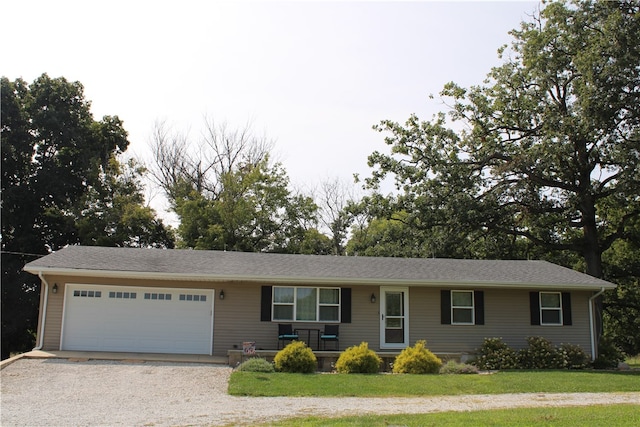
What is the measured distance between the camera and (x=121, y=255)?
18.8 metres

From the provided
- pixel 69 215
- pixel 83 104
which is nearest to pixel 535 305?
pixel 69 215

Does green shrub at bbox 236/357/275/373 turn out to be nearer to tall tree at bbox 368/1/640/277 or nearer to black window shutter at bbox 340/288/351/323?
black window shutter at bbox 340/288/351/323

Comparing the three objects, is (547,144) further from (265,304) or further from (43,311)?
(43,311)

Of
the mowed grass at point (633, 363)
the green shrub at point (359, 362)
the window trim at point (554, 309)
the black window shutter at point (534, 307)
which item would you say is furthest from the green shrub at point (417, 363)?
the mowed grass at point (633, 363)

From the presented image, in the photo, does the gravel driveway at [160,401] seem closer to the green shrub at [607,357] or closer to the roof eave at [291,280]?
the roof eave at [291,280]

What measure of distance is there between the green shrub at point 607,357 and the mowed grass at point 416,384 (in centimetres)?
334

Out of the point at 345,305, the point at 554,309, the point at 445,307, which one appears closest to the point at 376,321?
the point at 345,305

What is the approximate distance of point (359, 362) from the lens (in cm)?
1484

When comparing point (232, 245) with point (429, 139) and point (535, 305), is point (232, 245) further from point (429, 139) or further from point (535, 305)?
point (535, 305)

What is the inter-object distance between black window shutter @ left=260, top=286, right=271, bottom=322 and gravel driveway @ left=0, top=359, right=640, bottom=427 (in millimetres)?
3467

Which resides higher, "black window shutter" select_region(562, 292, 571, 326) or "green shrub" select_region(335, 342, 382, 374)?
"black window shutter" select_region(562, 292, 571, 326)

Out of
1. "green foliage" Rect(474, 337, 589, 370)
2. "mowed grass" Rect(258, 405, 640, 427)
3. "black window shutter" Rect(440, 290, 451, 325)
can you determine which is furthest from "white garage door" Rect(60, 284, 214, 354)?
"mowed grass" Rect(258, 405, 640, 427)

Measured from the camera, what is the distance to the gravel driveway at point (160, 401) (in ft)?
30.1

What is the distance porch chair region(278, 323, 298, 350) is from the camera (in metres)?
17.0
